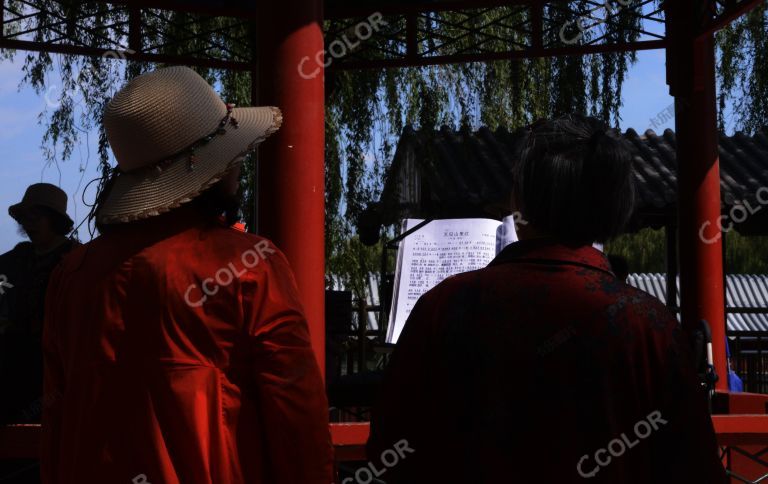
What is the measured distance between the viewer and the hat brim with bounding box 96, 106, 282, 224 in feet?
6.49

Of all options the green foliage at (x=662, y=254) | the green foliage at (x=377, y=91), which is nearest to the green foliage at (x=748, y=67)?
the green foliage at (x=377, y=91)

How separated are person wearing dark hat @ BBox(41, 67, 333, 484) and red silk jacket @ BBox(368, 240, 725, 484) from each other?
0.31 m

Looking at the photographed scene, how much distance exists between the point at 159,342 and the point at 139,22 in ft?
22.5

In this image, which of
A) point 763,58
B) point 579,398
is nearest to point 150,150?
point 579,398

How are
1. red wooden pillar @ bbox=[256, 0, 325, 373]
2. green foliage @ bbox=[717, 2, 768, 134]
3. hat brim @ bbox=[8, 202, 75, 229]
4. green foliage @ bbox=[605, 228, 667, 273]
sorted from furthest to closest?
green foliage @ bbox=[605, 228, 667, 273] → green foliage @ bbox=[717, 2, 768, 134] → hat brim @ bbox=[8, 202, 75, 229] → red wooden pillar @ bbox=[256, 0, 325, 373]

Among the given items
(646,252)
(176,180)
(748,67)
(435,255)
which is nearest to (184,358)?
(176,180)

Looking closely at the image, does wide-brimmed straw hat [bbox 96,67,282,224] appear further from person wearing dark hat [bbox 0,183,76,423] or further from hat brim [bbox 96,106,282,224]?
person wearing dark hat [bbox 0,183,76,423]

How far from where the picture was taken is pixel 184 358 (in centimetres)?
186

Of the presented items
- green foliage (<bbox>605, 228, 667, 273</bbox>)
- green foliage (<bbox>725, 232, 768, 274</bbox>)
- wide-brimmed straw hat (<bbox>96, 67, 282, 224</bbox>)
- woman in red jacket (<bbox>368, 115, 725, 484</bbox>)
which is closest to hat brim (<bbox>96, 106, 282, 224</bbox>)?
wide-brimmed straw hat (<bbox>96, 67, 282, 224</bbox>)

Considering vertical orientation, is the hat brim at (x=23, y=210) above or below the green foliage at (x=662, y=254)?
above

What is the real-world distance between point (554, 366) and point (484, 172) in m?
8.16

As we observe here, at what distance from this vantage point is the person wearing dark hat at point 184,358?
1.84m

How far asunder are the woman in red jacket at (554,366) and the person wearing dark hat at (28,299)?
2.23 metres

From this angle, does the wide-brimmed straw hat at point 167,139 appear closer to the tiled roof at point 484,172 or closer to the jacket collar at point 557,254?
the jacket collar at point 557,254
